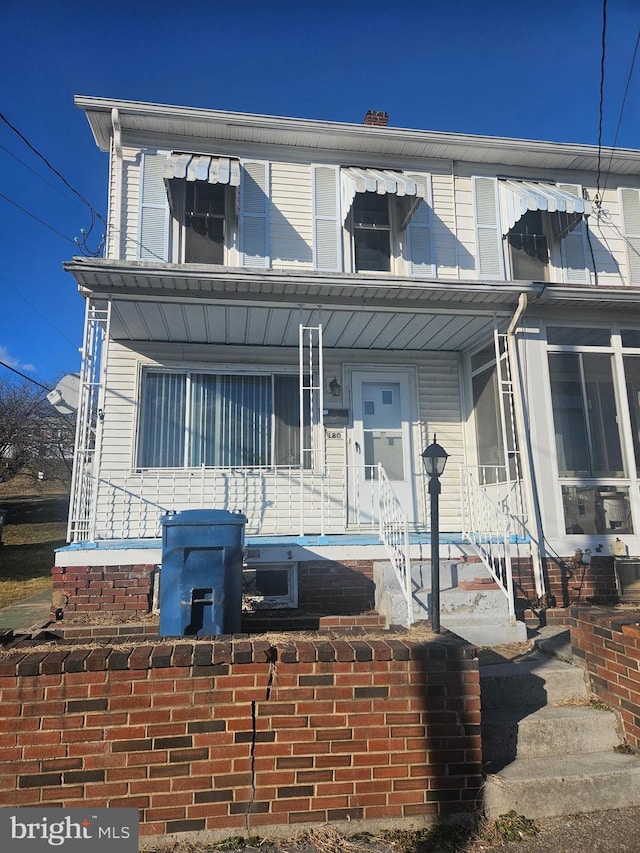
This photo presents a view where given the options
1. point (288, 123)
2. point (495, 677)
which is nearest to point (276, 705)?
point (495, 677)

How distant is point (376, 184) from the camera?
7.36m

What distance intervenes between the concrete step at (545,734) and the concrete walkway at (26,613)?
472 cm

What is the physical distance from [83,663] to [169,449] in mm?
4756

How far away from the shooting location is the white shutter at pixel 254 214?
7.48 m

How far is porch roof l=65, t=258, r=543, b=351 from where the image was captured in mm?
5781

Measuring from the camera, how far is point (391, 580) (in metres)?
5.05

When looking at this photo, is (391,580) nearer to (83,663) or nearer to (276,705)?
(276,705)

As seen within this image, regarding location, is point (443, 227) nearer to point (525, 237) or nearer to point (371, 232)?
point (371, 232)

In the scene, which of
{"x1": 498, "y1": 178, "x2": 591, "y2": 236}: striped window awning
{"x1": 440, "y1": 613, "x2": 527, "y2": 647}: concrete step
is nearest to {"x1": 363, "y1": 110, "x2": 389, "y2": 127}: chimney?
{"x1": 498, "y1": 178, "x2": 591, "y2": 236}: striped window awning

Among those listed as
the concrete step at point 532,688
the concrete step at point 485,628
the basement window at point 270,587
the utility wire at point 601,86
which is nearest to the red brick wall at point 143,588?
the basement window at point 270,587

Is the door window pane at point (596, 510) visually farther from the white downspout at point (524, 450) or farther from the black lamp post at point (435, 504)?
the black lamp post at point (435, 504)

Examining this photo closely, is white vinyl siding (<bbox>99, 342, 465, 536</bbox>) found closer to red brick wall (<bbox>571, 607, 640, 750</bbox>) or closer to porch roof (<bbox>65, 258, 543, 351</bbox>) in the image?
porch roof (<bbox>65, 258, 543, 351</bbox>)

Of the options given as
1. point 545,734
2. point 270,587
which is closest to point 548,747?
point 545,734

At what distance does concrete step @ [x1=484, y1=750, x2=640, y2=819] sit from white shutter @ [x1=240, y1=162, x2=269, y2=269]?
6.43 m
